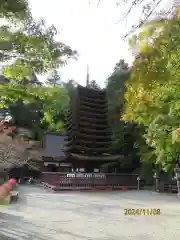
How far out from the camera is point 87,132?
2450cm

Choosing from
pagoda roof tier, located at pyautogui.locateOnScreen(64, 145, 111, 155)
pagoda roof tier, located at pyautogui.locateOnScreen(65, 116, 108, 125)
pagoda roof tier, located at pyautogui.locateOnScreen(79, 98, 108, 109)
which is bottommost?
pagoda roof tier, located at pyautogui.locateOnScreen(64, 145, 111, 155)

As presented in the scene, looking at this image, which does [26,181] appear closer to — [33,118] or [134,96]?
[33,118]

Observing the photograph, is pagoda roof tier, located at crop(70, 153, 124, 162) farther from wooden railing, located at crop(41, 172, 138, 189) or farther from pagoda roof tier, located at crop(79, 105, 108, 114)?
pagoda roof tier, located at crop(79, 105, 108, 114)

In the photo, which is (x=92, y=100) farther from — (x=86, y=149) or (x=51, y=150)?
(x=51, y=150)

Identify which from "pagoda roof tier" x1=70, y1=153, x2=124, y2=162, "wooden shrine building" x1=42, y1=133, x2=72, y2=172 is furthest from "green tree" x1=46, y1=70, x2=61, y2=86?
"wooden shrine building" x1=42, y1=133, x2=72, y2=172

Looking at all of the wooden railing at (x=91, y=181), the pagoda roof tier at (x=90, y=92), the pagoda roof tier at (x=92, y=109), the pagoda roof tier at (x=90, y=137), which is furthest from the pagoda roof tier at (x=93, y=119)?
the wooden railing at (x=91, y=181)

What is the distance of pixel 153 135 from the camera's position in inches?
289

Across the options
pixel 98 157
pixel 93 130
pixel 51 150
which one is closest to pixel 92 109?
pixel 93 130

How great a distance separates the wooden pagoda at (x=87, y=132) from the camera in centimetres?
2381

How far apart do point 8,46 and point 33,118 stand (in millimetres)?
30311

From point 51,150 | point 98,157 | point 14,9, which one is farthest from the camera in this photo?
point 51,150

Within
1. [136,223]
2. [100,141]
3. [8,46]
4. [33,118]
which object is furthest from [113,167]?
[8,46]

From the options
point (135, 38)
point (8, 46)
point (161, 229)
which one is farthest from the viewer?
point (161, 229)

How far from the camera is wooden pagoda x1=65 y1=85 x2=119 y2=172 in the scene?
23812 millimetres
